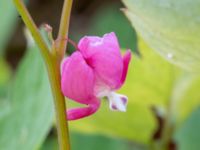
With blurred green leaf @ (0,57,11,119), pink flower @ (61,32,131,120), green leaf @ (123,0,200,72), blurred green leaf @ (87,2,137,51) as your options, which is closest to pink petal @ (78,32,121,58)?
pink flower @ (61,32,131,120)

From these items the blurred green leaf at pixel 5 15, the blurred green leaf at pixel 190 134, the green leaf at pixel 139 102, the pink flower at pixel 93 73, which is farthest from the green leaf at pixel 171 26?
the blurred green leaf at pixel 5 15

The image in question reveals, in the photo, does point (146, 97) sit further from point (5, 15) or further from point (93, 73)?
point (5, 15)

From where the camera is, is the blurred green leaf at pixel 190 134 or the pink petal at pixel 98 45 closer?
the pink petal at pixel 98 45

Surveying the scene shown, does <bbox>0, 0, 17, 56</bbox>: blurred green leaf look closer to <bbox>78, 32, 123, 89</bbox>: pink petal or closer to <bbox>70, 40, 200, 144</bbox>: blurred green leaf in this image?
<bbox>70, 40, 200, 144</bbox>: blurred green leaf

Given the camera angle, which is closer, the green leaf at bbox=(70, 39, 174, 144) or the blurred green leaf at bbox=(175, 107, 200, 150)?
the green leaf at bbox=(70, 39, 174, 144)

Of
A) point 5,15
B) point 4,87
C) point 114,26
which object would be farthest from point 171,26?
point 114,26

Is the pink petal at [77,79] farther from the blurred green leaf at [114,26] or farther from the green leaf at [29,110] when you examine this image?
the blurred green leaf at [114,26]
